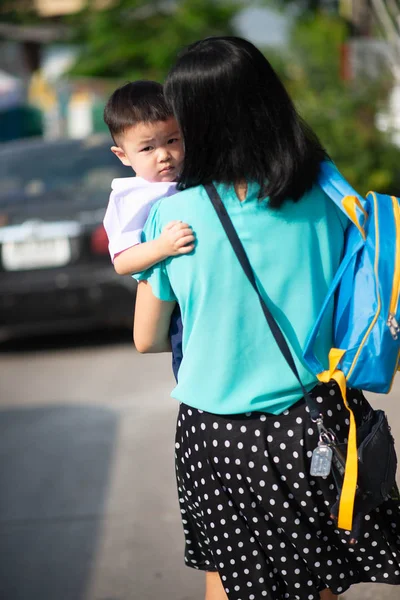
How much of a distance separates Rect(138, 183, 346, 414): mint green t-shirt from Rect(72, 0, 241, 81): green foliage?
2815cm

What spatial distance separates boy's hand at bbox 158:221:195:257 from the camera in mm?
2131

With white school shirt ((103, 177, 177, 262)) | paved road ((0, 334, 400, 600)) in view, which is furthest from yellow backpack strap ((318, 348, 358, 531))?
paved road ((0, 334, 400, 600))

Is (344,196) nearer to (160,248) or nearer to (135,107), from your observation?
(160,248)

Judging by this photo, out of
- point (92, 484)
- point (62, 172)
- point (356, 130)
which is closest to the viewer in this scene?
point (92, 484)

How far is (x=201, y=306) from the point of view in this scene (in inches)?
86.4

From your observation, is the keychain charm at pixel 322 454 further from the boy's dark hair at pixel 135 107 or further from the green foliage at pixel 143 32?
the green foliage at pixel 143 32

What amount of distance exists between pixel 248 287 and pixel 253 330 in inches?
4.0

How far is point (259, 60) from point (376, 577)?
1.24 metres

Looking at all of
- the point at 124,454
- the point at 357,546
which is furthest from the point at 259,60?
the point at 124,454

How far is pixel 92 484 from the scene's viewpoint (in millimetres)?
4809


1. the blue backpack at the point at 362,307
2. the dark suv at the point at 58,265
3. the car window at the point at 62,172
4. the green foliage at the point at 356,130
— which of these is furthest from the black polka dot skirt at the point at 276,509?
the green foliage at the point at 356,130

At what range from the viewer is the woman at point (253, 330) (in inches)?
83.8

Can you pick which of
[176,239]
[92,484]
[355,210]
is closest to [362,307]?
[355,210]

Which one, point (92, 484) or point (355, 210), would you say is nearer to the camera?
point (355, 210)
